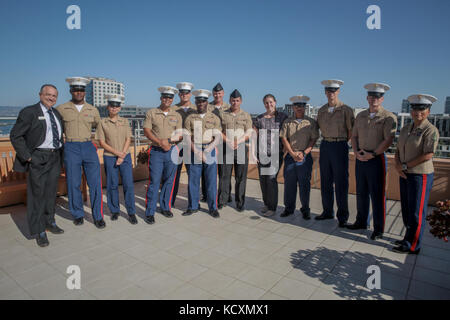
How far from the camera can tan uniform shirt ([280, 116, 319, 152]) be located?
13.7 ft

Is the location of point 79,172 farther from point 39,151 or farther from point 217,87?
point 217,87

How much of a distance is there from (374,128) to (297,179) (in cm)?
126

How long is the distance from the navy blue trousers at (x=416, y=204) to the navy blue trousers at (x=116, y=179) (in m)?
3.24

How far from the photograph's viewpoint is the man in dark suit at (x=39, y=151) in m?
3.25

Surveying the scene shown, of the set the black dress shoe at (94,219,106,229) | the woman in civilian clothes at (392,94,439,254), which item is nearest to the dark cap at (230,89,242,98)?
the woman in civilian clothes at (392,94,439,254)

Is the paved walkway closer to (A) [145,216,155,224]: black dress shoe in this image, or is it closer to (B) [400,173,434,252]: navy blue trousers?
(A) [145,216,155,224]: black dress shoe

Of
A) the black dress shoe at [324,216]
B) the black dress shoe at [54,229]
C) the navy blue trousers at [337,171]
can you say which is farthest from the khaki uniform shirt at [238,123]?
the black dress shoe at [54,229]

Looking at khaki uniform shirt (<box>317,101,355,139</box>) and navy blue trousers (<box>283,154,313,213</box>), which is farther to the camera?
navy blue trousers (<box>283,154,313,213</box>)

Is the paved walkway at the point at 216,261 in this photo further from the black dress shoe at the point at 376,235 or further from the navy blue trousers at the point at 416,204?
the navy blue trousers at the point at 416,204

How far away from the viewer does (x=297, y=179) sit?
4.38 m

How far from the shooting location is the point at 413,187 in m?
3.10

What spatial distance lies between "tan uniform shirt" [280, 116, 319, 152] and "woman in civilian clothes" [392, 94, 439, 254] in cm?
117

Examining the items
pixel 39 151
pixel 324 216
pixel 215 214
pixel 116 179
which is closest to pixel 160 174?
pixel 116 179

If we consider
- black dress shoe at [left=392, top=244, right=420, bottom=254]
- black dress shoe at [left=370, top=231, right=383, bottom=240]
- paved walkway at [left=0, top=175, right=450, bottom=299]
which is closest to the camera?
paved walkway at [left=0, top=175, right=450, bottom=299]
